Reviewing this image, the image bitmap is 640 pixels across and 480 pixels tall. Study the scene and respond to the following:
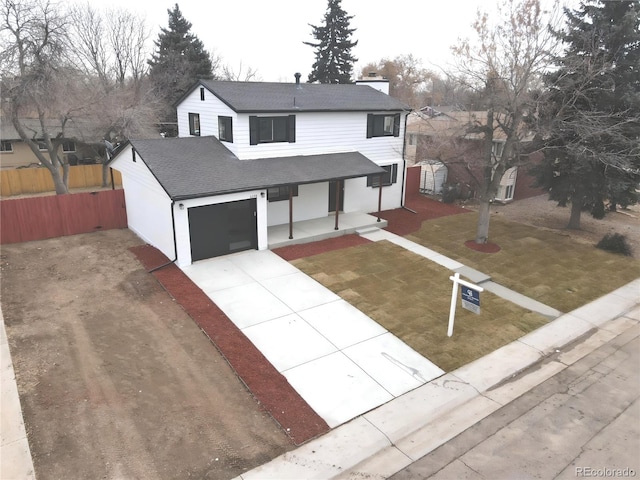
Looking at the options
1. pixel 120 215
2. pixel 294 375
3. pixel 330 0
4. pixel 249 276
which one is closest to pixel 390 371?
pixel 294 375

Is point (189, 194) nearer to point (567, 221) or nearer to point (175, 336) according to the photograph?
point (175, 336)

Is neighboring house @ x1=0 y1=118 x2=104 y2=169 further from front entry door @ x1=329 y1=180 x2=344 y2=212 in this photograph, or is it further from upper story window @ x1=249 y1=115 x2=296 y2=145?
front entry door @ x1=329 y1=180 x2=344 y2=212

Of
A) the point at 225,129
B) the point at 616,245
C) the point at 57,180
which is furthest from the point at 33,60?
the point at 616,245

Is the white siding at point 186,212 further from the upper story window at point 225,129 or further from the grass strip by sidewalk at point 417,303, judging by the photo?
the upper story window at point 225,129

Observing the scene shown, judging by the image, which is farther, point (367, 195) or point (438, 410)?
point (367, 195)

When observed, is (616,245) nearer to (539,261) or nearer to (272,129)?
(539,261)

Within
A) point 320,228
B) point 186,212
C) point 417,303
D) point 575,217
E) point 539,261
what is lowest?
point 417,303
